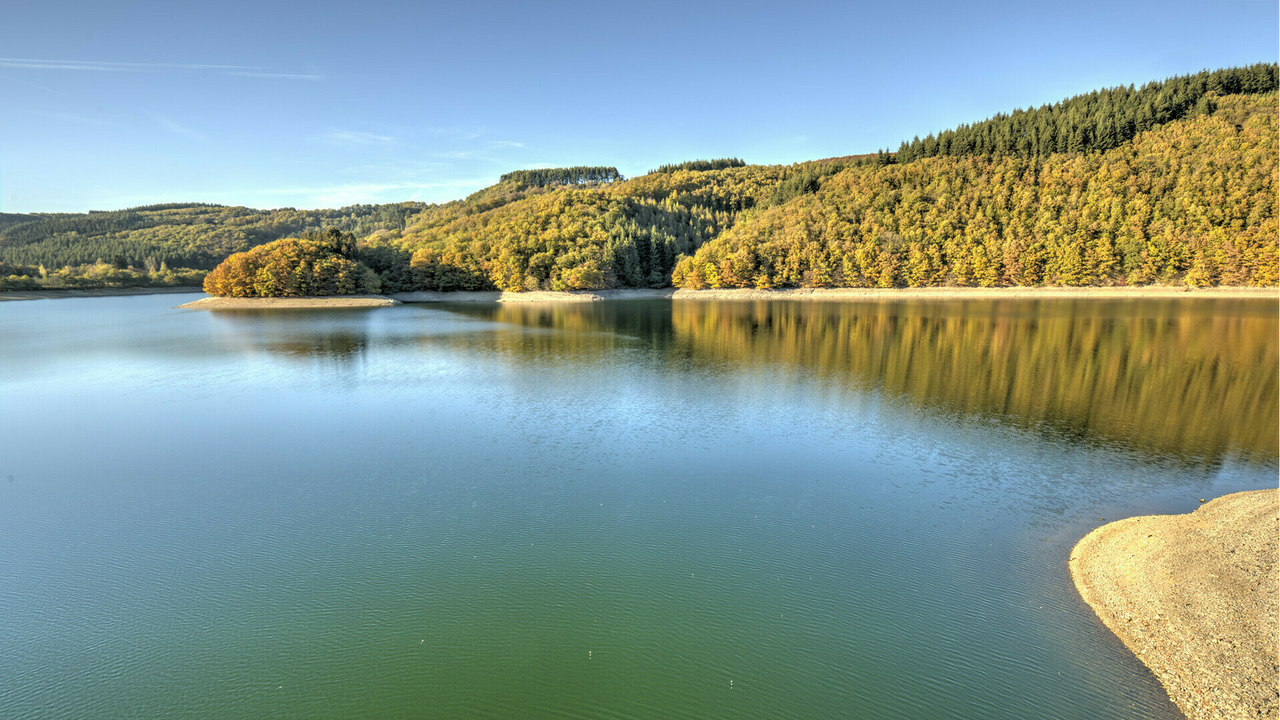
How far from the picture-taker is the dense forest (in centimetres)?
7531

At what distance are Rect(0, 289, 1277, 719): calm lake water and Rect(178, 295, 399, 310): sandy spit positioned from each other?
5879 centimetres

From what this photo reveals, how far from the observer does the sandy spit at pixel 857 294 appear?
72.0 m

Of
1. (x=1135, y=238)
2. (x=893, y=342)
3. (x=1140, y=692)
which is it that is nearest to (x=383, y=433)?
(x=1140, y=692)

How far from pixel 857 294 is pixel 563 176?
125 metres

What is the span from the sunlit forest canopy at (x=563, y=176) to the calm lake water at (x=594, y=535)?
16532cm

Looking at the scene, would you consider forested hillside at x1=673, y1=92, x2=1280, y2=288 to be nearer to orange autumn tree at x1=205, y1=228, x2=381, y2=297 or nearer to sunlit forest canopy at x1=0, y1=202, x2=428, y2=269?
orange autumn tree at x1=205, y1=228, x2=381, y2=297

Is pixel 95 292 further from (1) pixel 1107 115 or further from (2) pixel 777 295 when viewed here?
(1) pixel 1107 115

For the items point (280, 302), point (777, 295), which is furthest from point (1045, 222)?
point (280, 302)

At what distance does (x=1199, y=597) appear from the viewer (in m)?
8.09

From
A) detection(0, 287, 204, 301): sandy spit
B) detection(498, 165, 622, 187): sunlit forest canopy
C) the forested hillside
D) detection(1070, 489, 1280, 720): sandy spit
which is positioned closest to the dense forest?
the forested hillside

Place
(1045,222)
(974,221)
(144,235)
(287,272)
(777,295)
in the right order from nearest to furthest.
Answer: (1045,222) < (287,272) < (974,221) < (777,295) < (144,235)

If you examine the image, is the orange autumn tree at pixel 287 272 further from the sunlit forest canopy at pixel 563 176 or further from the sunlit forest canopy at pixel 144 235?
the sunlit forest canopy at pixel 563 176

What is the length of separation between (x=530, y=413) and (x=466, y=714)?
14.0 m

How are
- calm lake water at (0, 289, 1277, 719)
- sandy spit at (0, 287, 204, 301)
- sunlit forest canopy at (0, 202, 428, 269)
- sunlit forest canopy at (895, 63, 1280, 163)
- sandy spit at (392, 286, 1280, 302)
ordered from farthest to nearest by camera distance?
1. sunlit forest canopy at (0, 202, 428, 269)
2. sandy spit at (0, 287, 204, 301)
3. sunlit forest canopy at (895, 63, 1280, 163)
4. sandy spit at (392, 286, 1280, 302)
5. calm lake water at (0, 289, 1277, 719)
